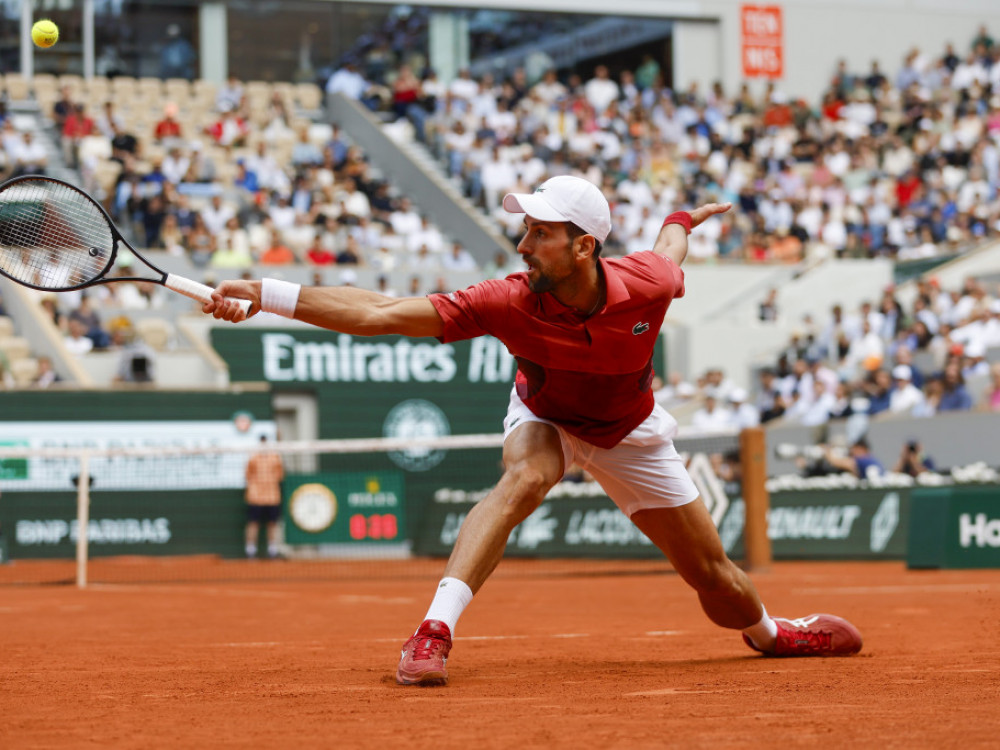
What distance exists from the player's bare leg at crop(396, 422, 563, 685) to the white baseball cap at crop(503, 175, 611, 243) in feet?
2.86

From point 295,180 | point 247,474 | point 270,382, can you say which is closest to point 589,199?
point 247,474

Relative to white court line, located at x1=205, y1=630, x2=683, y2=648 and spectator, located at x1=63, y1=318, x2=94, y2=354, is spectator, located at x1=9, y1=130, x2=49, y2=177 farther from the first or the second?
white court line, located at x1=205, y1=630, x2=683, y2=648

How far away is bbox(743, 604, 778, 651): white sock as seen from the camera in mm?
6316

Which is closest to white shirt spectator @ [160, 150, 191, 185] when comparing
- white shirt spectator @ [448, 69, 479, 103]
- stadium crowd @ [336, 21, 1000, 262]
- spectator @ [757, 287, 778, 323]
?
stadium crowd @ [336, 21, 1000, 262]

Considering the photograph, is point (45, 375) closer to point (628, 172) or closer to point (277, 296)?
point (628, 172)

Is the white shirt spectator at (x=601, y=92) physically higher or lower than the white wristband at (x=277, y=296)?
higher

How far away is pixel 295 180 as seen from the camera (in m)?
24.1

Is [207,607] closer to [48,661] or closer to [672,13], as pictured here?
[48,661]

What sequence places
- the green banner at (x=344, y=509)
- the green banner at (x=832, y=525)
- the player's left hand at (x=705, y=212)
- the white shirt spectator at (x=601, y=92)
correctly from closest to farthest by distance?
the player's left hand at (x=705, y=212) → the green banner at (x=832, y=525) → the green banner at (x=344, y=509) → the white shirt spectator at (x=601, y=92)

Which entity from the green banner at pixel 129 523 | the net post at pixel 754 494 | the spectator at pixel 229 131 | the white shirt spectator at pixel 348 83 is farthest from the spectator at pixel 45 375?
the white shirt spectator at pixel 348 83

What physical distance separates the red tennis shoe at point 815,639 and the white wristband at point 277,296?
2596 millimetres

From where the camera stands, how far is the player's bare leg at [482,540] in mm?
5336

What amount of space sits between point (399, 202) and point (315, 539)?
8.65m

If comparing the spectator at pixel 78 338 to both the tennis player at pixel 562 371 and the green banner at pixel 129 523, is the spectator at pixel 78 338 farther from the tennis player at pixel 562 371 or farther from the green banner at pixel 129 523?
the tennis player at pixel 562 371
